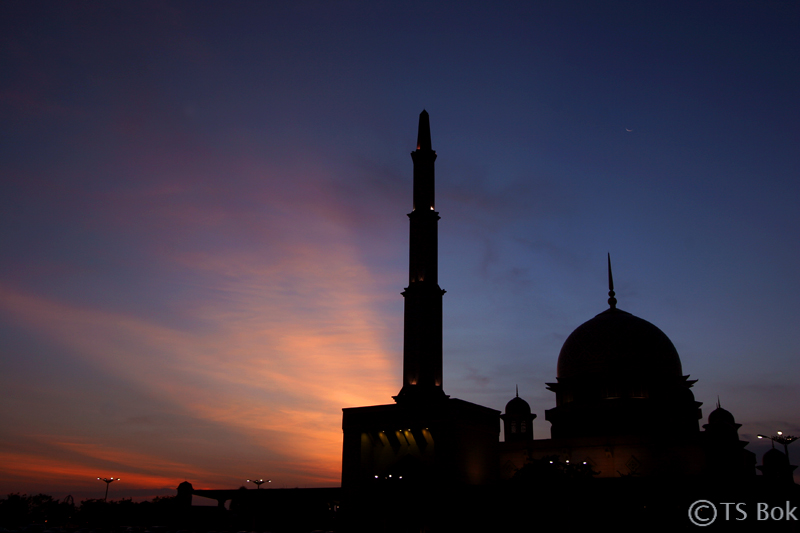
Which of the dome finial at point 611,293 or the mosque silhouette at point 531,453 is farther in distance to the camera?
the dome finial at point 611,293

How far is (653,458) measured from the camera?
58.9 metres

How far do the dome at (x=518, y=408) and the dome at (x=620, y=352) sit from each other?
4.55 meters

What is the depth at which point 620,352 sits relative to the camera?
67.7 meters

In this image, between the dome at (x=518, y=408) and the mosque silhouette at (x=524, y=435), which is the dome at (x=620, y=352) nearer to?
the mosque silhouette at (x=524, y=435)

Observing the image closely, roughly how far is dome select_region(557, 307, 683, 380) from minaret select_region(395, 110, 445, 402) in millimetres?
18805

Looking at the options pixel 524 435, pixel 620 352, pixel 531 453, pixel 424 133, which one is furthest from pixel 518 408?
pixel 424 133

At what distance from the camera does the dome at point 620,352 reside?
6706cm

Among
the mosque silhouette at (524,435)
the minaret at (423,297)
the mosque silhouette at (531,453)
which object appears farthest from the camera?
the minaret at (423,297)

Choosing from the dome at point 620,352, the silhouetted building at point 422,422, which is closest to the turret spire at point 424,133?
the silhouetted building at point 422,422

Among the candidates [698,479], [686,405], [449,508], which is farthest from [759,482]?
[686,405]

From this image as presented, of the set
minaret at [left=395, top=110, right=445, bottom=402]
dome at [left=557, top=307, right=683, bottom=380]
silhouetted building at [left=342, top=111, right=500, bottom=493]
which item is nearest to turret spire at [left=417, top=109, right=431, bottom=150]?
minaret at [left=395, top=110, right=445, bottom=402]

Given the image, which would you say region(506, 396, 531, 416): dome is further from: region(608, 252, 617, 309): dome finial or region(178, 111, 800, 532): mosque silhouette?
region(608, 252, 617, 309): dome finial

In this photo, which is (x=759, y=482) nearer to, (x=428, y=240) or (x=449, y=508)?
(x=449, y=508)

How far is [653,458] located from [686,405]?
877 centimetres
